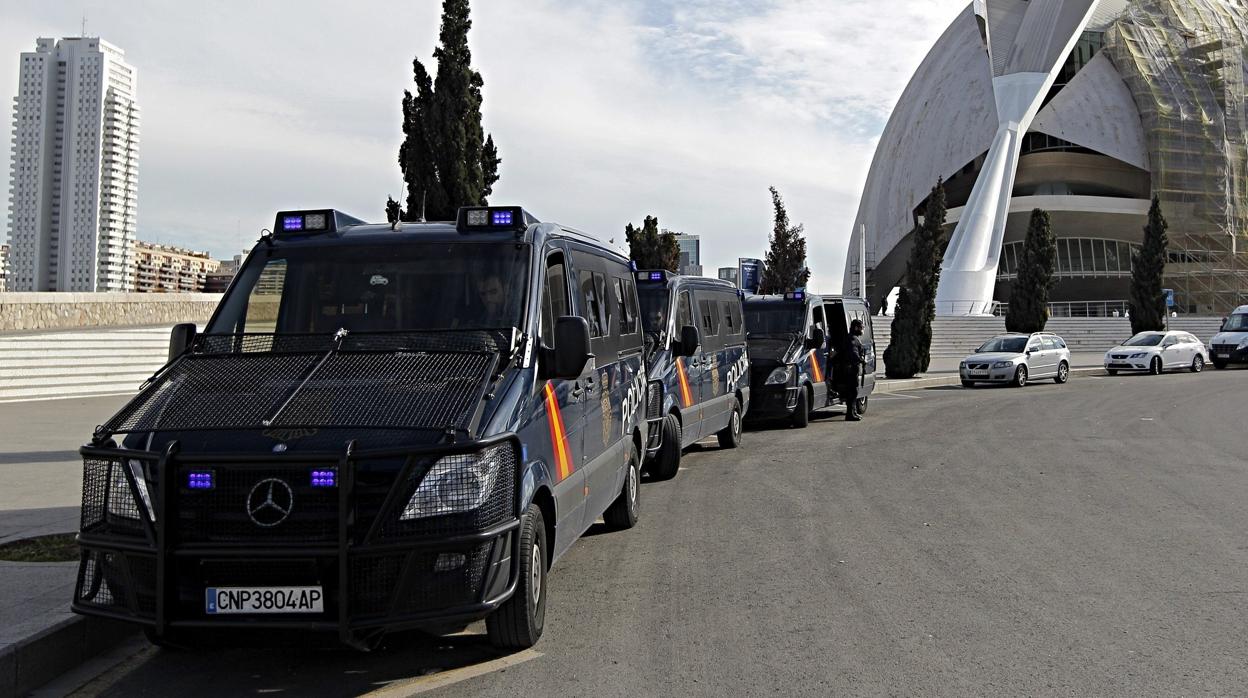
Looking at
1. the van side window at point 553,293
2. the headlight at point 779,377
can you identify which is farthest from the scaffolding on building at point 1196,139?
the van side window at point 553,293

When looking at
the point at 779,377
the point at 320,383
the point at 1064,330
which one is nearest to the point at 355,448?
the point at 320,383

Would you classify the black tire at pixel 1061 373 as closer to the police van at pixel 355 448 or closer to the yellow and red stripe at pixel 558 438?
the police van at pixel 355 448

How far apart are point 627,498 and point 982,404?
15.0 metres

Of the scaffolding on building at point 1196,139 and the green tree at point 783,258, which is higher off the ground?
the scaffolding on building at point 1196,139

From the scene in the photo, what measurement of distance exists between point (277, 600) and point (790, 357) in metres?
12.0

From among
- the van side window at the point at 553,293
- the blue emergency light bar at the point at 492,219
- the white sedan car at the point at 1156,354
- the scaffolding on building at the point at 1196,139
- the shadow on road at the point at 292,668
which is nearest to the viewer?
the shadow on road at the point at 292,668

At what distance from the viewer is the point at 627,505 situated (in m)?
7.89

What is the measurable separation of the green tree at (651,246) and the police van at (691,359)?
19053 millimetres

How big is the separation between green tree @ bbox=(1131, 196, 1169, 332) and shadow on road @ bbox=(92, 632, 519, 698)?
47043 millimetres

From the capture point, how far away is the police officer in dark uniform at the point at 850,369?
56.6 ft

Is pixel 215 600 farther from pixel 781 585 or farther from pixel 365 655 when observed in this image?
pixel 781 585

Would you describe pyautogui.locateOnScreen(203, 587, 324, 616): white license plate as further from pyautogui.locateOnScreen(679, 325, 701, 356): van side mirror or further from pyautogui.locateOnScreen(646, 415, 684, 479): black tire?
pyautogui.locateOnScreen(679, 325, 701, 356): van side mirror

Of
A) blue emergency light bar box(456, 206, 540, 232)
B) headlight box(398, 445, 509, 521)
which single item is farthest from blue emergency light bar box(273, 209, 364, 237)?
headlight box(398, 445, 509, 521)

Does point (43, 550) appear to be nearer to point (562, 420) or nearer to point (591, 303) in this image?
point (562, 420)
